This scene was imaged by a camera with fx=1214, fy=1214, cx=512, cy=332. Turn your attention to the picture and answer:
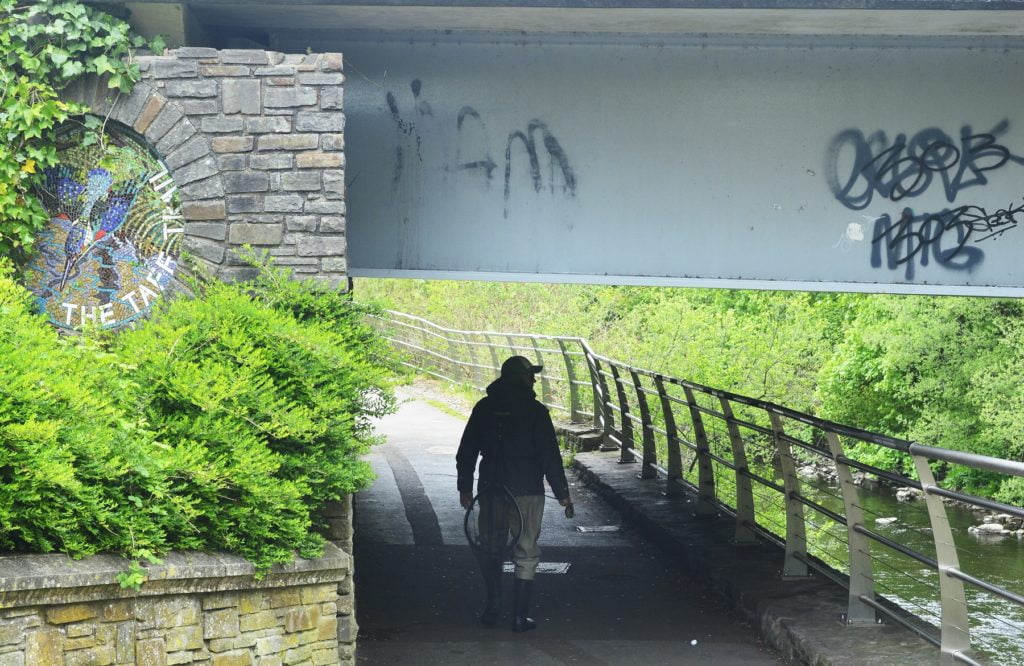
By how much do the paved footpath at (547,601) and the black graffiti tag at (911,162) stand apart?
300 cm

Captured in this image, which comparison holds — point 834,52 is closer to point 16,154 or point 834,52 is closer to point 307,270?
point 307,270

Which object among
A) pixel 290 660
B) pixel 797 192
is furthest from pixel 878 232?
pixel 290 660

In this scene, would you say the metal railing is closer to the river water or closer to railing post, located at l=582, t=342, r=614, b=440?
railing post, located at l=582, t=342, r=614, b=440

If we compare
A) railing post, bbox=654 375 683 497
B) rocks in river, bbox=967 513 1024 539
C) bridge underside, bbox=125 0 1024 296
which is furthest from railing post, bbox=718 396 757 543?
rocks in river, bbox=967 513 1024 539

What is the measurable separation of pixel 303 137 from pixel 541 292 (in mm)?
21593

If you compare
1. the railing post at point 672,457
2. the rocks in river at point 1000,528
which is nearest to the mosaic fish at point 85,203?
the railing post at point 672,457

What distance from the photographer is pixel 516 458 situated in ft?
26.7

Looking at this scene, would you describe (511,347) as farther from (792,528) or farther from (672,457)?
(792,528)

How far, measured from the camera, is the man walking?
317 inches

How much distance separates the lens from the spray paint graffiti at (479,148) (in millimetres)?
8258

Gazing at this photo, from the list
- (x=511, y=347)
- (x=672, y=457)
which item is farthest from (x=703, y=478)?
(x=511, y=347)

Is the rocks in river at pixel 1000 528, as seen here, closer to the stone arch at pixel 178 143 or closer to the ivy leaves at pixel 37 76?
the stone arch at pixel 178 143

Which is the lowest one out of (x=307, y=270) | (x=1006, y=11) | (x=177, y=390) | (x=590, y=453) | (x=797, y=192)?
(x=590, y=453)

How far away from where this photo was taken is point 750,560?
8.57 m
